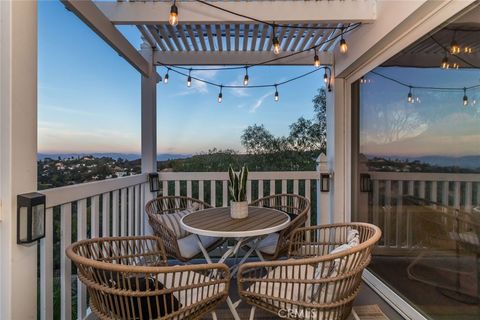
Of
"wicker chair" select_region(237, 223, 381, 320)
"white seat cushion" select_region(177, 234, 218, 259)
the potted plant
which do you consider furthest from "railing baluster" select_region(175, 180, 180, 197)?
"wicker chair" select_region(237, 223, 381, 320)

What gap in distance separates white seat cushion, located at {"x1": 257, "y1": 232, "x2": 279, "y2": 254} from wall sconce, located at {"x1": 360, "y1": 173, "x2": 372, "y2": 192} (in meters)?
1.10

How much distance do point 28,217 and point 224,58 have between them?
2768mm

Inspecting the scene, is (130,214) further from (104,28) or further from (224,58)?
(224,58)

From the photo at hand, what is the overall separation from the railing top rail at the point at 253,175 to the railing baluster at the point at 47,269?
1810 mm

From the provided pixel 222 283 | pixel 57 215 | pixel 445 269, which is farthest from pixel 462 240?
pixel 57 215

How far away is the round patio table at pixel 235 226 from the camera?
1.93m

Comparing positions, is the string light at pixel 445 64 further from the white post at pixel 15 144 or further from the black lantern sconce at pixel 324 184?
the white post at pixel 15 144

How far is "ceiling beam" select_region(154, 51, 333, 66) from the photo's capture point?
11.3 feet

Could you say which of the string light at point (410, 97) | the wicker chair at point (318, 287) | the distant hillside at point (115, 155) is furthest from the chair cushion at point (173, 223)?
the string light at point (410, 97)

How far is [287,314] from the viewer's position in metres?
1.47

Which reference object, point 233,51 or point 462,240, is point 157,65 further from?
point 462,240

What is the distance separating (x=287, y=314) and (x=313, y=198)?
2.35 metres

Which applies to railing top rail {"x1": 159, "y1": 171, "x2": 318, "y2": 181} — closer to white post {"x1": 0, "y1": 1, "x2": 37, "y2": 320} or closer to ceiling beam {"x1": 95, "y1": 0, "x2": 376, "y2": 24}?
ceiling beam {"x1": 95, "y1": 0, "x2": 376, "y2": 24}

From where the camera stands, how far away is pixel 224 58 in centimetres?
346
